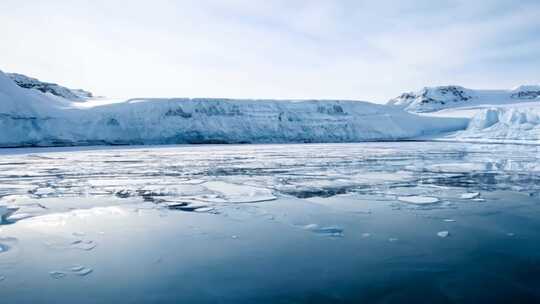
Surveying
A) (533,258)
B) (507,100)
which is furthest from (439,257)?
(507,100)

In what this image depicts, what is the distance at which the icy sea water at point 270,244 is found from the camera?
2.87 meters

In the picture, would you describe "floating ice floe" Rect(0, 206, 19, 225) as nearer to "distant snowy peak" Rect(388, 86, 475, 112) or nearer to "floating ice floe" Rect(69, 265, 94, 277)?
"floating ice floe" Rect(69, 265, 94, 277)

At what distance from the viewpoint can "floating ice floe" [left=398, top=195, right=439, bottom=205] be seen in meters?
6.18

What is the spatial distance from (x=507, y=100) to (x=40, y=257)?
77.3 m

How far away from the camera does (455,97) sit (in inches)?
2859

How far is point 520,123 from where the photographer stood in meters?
29.2

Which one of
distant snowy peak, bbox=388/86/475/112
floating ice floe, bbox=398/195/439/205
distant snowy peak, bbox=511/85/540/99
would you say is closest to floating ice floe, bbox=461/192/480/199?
floating ice floe, bbox=398/195/439/205

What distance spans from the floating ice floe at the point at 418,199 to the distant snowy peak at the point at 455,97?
6336 cm

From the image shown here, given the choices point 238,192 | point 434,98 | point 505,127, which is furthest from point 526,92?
point 238,192

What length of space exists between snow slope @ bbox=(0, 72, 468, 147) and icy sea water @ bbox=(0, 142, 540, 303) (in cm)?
2083

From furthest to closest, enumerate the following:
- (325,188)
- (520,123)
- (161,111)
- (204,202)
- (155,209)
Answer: (161,111), (520,123), (325,188), (204,202), (155,209)

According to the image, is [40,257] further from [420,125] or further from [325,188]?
[420,125]

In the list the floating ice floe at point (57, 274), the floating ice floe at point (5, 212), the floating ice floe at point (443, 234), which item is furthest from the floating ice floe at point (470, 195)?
the floating ice floe at point (5, 212)

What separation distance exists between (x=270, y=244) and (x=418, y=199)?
3.53 m
